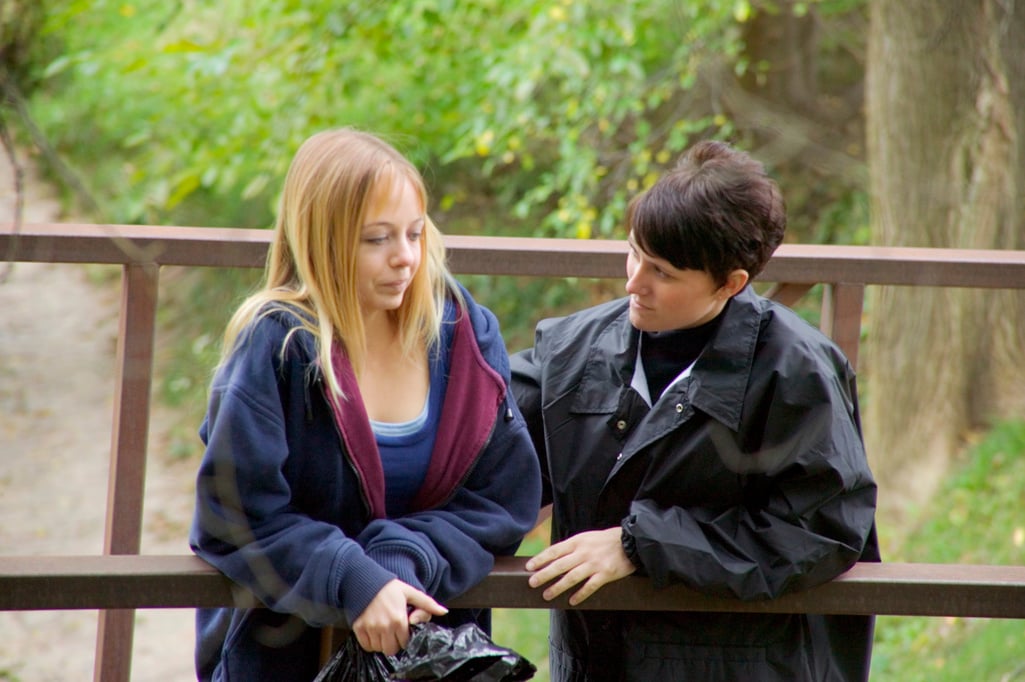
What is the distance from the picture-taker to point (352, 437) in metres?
1.76

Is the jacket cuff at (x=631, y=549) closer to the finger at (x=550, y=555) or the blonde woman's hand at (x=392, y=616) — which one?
the finger at (x=550, y=555)

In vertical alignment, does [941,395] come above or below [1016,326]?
below

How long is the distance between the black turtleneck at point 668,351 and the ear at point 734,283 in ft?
0.20

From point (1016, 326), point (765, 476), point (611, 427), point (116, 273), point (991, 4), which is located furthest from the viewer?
point (116, 273)

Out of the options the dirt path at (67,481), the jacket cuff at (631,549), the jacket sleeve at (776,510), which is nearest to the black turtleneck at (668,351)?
the jacket sleeve at (776,510)

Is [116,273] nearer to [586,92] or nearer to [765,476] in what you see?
[586,92]

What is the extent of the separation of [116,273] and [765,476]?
7.77 metres

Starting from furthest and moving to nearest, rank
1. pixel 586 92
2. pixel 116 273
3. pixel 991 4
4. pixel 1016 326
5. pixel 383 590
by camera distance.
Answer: pixel 116 273 → pixel 586 92 → pixel 1016 326 → pixel 991 4 → pixel 383 590

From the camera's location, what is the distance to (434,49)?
6.00 metres

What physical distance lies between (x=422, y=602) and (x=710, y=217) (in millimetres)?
766

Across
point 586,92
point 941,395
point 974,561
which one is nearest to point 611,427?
point 974,561

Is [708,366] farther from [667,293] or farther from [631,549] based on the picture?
[631,549]

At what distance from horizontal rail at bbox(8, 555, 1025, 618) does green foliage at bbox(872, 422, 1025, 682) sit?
217 cm

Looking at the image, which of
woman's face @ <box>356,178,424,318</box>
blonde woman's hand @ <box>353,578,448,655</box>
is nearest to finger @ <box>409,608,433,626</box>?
blonde woman's hand @ <box>353,578,448,655</box>
